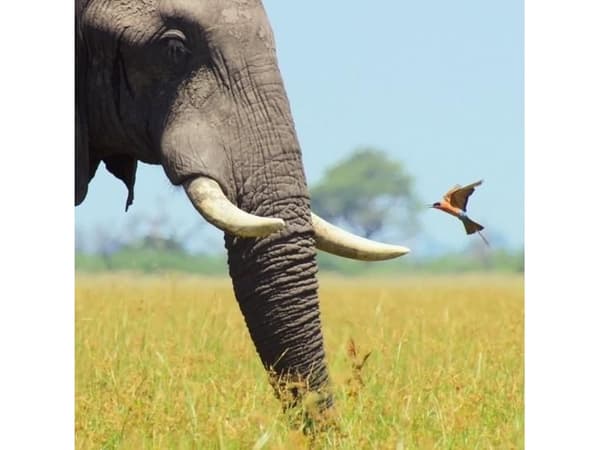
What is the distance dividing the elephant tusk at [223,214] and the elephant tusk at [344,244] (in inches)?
12.6

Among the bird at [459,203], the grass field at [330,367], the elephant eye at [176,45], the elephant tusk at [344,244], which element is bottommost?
the grass field at [330,367]

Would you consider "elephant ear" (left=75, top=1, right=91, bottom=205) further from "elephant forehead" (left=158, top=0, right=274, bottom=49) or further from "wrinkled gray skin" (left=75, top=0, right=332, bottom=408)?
"elephant forehead" (left=158, top=0, right=274, bottom=49)

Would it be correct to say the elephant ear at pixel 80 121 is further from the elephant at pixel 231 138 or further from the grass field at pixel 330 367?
the grass field at pixel 330 367

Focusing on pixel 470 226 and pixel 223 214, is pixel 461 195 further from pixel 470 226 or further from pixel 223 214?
pixel 223 214

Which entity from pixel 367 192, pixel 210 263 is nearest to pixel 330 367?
pixel 210 263

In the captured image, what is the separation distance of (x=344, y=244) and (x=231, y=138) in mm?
476

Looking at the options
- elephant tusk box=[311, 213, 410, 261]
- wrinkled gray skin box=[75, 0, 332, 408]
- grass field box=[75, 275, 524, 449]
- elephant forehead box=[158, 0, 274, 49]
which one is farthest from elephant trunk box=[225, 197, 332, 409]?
Result: elephant forehead box=[158, 0, 274, 49]

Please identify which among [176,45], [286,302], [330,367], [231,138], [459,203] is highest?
[176,45]

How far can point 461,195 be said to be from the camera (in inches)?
209

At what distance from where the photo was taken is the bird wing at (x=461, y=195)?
17.4 ft

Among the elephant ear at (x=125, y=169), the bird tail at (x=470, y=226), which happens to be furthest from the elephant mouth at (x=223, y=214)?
the elephant ear at (x=125, y=169)

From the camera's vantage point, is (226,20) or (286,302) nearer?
(286,302)
